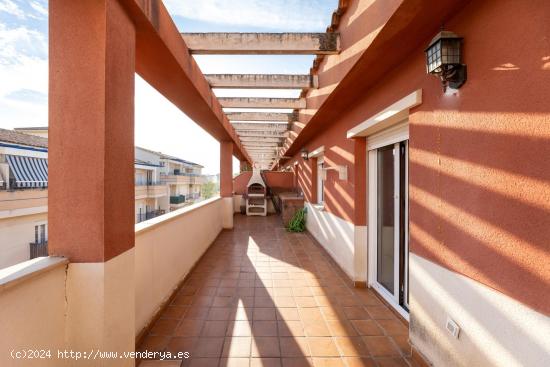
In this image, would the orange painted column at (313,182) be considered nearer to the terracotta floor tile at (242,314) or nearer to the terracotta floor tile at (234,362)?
the terracotta floor tile at (242,314)

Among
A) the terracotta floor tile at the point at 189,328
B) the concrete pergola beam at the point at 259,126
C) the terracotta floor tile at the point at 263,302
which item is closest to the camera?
Answer: the terracotta floor tile at the point at 189,328

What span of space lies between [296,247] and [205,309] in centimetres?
295

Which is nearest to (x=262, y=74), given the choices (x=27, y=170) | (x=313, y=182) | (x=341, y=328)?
(x=341, y=328)

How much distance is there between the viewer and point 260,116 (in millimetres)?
5965

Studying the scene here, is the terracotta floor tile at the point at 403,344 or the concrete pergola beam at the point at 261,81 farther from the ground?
the concrete pergola beam at the point at 261,81

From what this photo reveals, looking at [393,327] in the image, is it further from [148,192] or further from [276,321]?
[148,192]

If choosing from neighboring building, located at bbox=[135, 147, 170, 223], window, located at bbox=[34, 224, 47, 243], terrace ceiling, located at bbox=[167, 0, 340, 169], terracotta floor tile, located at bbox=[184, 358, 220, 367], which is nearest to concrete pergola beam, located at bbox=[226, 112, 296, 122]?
terrace ceiling, located at bbox=[167, 0, 340, 169]

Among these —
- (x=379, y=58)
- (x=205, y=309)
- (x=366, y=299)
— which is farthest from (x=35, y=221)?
(x=379, y=58)

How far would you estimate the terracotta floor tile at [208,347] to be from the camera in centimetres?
214

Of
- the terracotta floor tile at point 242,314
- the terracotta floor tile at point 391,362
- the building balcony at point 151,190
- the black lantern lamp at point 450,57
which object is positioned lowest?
the terracotta floor tile at point 391,362

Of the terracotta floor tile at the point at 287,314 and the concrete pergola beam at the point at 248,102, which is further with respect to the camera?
the concrete pergola beam at the point at 248,102

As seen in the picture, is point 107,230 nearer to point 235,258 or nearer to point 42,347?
point 42,347

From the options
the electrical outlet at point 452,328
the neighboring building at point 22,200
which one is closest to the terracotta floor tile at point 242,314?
the electrical outlet at point 452,328

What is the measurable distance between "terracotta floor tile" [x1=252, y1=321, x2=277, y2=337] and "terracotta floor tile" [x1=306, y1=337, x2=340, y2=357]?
361 millimetres
